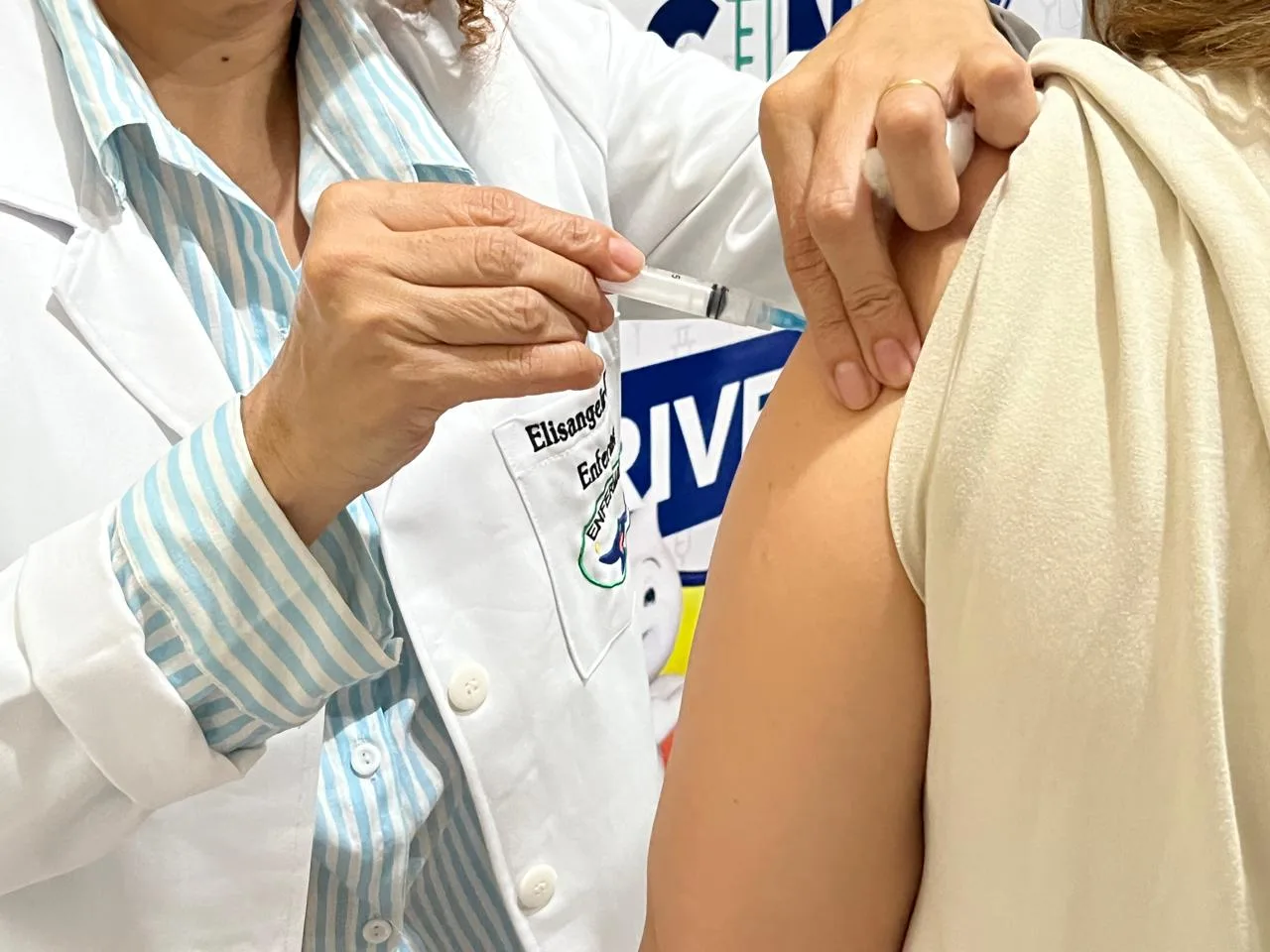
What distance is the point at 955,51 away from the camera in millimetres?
605

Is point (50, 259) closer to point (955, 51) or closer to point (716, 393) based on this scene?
point (955, 51)

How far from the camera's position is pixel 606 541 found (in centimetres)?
105

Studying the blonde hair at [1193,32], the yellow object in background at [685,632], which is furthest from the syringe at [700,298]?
the yellow object in background at [685,632]

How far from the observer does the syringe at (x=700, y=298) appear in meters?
0.70

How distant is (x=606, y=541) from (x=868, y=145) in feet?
1.78

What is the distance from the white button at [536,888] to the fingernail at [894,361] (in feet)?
1.96

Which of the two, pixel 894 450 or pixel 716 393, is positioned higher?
pixel 894 450

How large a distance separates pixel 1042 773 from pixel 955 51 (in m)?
0.36

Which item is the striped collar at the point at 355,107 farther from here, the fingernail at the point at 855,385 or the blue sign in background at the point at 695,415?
the blue sign in background at the point at 695,415

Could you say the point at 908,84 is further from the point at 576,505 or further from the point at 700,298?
the point at 576,505

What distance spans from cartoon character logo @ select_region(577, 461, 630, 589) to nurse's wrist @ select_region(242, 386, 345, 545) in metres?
0.34

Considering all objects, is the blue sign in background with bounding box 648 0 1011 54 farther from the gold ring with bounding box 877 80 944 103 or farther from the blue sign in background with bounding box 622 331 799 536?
the gold ring with bounding box 877 80 944 103

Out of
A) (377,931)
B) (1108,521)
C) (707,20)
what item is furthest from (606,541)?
(707,20)

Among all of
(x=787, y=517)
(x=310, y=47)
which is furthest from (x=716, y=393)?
(x=787, y=517)
